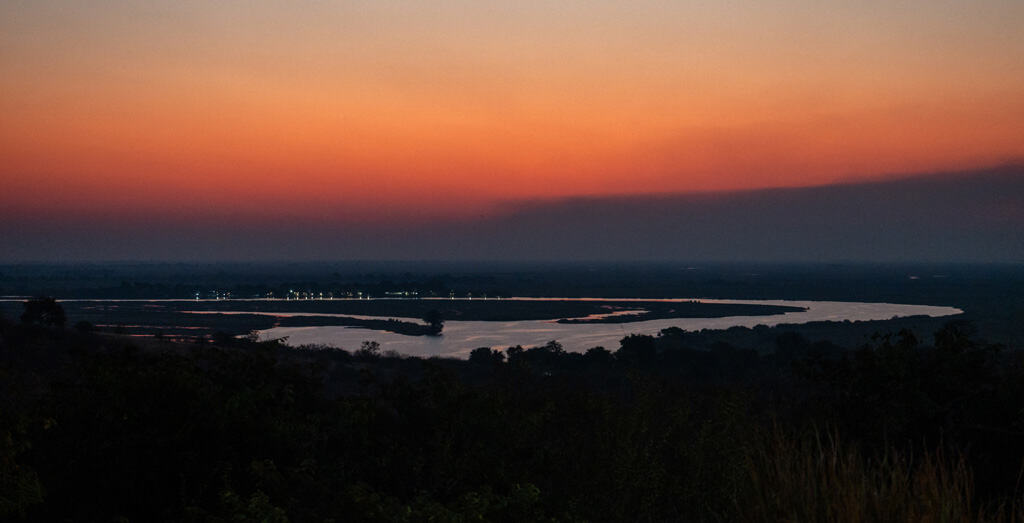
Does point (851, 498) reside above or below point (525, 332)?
above

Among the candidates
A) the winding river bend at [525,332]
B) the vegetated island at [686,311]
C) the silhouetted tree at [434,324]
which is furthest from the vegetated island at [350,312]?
the winding river bend at [525,332]

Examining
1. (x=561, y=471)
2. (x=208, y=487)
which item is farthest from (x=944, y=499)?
(x=208, y=487)

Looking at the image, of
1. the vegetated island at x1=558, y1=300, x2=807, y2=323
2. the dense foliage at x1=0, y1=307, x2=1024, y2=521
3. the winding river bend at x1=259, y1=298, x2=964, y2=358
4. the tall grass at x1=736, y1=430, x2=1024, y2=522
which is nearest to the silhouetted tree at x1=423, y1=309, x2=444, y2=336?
the winding river bend at x1=259, y1=298, x2=964, y2=358

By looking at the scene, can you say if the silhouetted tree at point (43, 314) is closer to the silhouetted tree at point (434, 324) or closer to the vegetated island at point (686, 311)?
the silhouetted tree at point (434, 324)

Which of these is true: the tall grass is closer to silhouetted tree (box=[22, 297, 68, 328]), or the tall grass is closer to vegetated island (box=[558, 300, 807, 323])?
silhouetted tree (box=[22, 297, 68, 328])

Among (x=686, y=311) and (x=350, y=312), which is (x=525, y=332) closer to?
(x=350, y=312)

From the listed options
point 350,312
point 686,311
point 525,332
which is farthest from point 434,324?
point 686,311
